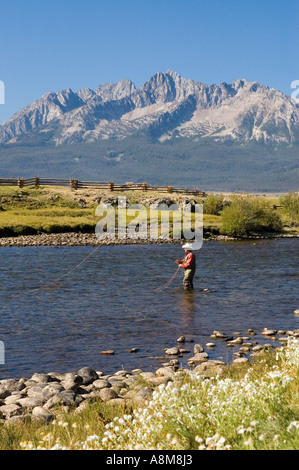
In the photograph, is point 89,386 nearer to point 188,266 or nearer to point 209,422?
point 209,422

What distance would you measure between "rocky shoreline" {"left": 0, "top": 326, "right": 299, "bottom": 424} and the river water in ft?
1.84

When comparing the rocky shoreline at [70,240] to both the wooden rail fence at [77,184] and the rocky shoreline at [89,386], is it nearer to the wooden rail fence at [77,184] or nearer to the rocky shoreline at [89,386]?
the wooden rail fence at [77,184]

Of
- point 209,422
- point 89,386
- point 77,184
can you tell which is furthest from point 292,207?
point 209,422

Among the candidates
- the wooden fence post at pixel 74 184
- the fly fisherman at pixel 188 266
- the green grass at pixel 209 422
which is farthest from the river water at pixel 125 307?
the wooden fence post at pixel 74 184

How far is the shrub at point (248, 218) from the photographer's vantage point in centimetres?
5897

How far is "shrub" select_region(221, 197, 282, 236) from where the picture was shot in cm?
5897

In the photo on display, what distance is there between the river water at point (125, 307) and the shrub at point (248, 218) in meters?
16.7

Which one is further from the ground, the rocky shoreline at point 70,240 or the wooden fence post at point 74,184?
the wooden fence post at point 74,184

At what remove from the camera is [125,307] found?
2367cm

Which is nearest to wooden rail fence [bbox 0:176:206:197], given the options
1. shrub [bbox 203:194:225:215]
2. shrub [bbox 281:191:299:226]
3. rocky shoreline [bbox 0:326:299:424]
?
shrub [bbox 203:194:225:215]

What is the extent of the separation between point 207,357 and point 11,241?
121ft

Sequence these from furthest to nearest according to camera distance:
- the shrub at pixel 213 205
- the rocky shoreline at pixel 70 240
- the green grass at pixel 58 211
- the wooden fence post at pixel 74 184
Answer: the wooden fence post at pixel 74 184, the shrub at pixel 213 205, the green grass at pixel 58 211, the rocky shoreline at pixel 70 240

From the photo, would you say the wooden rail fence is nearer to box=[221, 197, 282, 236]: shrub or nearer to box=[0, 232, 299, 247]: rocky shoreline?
box=[221, 197, 282, 236]: shrub

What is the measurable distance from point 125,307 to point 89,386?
1049 cm
